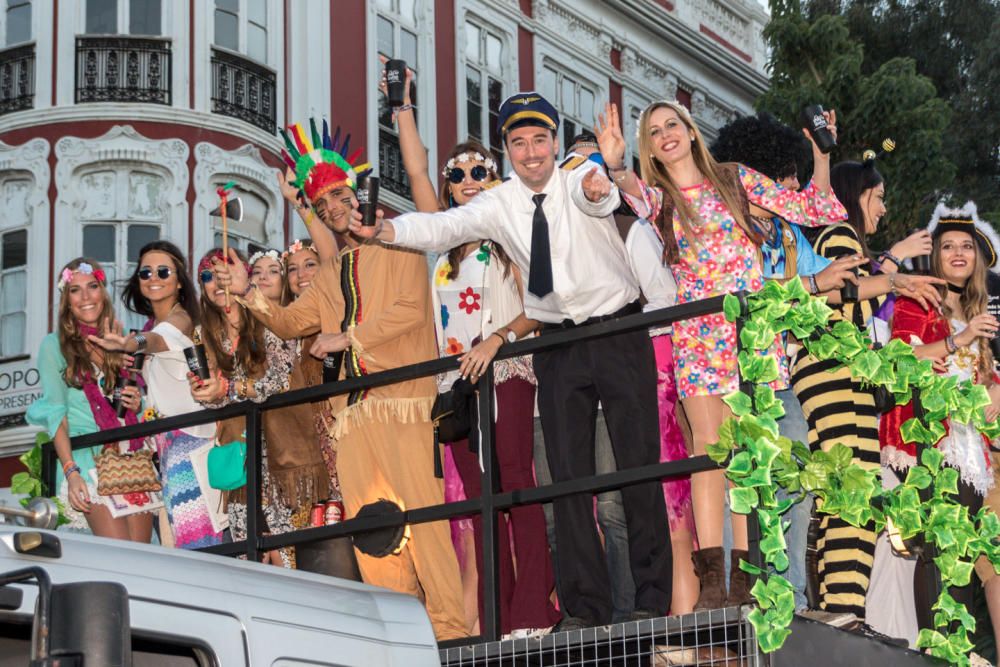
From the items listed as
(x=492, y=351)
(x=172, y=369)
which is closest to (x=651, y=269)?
(x=492, y=351)

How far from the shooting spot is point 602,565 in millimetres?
6879

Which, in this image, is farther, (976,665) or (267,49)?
(267,49)

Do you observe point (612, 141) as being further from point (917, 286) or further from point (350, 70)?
point (350, 70)

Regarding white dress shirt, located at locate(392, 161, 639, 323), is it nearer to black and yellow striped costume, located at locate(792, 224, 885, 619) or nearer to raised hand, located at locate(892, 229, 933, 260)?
black and yellow striped costume, located at locate(792, 224, 885, 619)

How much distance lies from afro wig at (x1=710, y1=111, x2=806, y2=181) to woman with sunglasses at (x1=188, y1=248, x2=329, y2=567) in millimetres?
2357

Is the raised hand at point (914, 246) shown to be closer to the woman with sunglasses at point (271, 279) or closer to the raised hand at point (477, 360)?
the raised hand at point (477, 360)

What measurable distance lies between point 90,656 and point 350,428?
4.12 metres

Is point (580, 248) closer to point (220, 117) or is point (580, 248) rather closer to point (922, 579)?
point (922, 579)

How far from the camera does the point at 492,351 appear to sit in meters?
7.22

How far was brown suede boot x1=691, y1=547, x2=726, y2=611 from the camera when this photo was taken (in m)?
6.57

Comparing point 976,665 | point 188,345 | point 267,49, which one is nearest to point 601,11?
point 267,49

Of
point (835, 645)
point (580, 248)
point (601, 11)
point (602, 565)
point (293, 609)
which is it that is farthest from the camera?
point (601, 11)

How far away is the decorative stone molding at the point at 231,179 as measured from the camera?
22562 millimetres

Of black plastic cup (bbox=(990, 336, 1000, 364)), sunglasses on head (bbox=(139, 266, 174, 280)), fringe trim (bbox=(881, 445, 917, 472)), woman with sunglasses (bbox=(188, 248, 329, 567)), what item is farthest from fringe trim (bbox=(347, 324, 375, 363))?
black plastic cup (bbox=(990, 336, 1000, 364))
